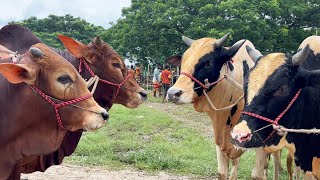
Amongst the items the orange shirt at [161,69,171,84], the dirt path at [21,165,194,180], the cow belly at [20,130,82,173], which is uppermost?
the cow belly at [20,130,82,173]

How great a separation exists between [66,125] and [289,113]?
5.87 feet

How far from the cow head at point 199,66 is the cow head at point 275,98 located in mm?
1057

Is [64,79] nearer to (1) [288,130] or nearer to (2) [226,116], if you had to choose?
(1) [288,130]

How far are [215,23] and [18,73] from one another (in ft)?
46.8

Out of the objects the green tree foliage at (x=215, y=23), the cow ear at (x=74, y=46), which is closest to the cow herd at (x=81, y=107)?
the cow ear at (x=74, y=46)

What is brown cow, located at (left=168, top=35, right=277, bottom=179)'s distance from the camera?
14.8 feet

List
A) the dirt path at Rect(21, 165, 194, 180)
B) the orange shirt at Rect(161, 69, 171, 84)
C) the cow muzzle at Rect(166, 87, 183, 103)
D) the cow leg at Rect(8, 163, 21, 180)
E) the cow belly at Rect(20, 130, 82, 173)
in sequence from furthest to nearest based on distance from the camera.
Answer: the orange shirt at Rect(161, 69, 171, 84) → the dirt path at Rect(21, 165, 194, 180) → the cow muzzle at Rect(166, 87, 183, 103) → the cow belly at Rect(20, 130, 82, 173) → the cow leg at Rect(8, 163, 21, 180)

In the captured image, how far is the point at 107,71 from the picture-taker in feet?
16.0

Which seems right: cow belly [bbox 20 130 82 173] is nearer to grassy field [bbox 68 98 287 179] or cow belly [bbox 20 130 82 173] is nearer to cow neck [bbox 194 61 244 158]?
cow neck [bbox 194 61 244 158]

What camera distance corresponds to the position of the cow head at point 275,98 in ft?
10.7

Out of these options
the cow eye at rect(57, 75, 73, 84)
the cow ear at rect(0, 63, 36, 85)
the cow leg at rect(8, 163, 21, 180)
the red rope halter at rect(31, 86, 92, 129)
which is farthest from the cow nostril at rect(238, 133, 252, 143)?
the cow leg at rect(8, 163, 21, 180)

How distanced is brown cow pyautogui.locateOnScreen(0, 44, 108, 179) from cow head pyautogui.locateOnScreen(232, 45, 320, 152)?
1.14 meters

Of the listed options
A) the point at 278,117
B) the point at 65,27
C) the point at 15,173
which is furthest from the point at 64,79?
the point at 65,27

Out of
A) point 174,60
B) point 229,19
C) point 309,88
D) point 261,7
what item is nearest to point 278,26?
point 261,7
